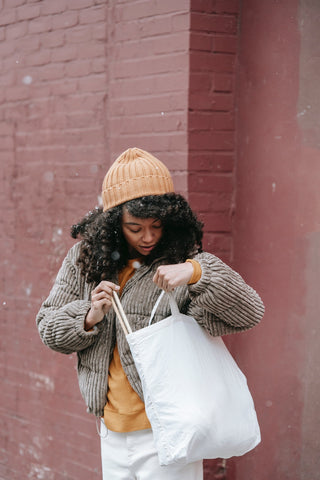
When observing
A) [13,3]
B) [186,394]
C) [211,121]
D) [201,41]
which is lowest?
[186,394]

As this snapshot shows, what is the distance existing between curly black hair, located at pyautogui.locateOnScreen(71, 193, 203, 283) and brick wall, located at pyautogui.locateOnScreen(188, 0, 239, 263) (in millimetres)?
952

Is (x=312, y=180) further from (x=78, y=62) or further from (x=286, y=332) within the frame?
(x=78, y=62)

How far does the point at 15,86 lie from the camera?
4848 millimetres

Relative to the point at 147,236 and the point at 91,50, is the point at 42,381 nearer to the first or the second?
the point at 91,50

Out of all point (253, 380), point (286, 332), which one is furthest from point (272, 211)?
point (253, 380)

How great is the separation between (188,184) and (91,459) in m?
1.90

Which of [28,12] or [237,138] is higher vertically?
[28,12]

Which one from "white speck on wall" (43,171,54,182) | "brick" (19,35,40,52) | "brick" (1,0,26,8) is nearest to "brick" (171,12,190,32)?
"brick" (19,35,40,52)

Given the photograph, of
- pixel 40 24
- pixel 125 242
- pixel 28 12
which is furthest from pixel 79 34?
pixel 125 242

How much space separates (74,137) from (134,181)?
5.93 ft

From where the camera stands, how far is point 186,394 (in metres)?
2.52

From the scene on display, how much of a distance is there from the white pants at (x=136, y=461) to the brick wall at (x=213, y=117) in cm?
133

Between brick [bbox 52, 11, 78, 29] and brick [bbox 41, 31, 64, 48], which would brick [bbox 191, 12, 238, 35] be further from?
brick [bbox 41, 31, 64, 48]

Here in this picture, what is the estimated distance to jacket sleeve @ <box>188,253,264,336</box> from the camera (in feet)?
8.34
